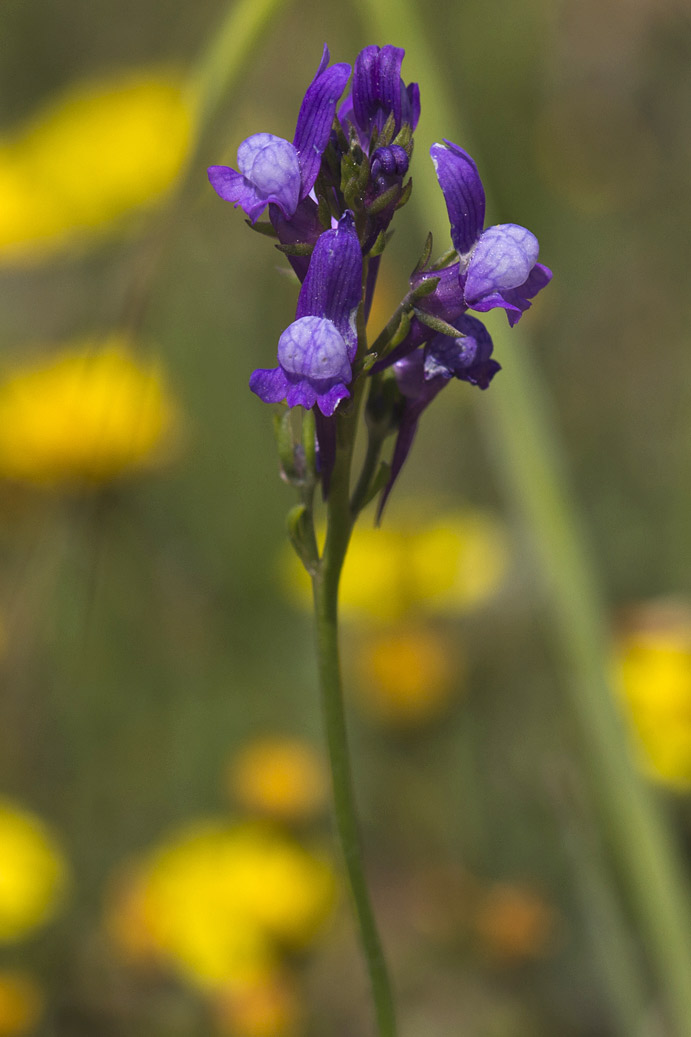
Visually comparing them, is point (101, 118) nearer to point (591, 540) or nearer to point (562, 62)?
point (562, 62)

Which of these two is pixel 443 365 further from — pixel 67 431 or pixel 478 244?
pixel 67 431

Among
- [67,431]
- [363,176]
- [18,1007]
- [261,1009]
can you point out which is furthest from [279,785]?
[363,176]

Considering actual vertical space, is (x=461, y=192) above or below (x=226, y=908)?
above

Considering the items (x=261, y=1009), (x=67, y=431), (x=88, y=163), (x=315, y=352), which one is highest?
(x=88, y=163)

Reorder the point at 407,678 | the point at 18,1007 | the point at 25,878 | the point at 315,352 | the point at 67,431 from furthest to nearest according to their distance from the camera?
the point at 67,431, the point at 407,678, the point at 25,878, the point at 18,1007, the point at 315,352

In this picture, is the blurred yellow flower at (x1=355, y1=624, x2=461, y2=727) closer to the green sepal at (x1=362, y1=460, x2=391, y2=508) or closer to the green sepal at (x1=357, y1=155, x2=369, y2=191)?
the green sepal at (x1=362, y1=460, x2=391, y2=508)

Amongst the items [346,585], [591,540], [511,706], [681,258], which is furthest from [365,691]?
[681,258]

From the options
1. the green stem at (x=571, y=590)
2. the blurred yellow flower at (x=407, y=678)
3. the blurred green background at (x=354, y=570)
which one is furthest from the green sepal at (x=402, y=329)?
the blurred yellow flower at (x=407, y=678)

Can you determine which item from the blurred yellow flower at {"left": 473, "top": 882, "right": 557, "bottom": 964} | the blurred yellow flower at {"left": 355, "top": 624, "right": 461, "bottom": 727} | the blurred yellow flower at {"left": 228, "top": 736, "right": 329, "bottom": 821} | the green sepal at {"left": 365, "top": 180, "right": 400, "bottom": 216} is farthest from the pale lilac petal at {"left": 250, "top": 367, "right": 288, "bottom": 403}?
the blurred yellow flower at {"left": 355, "top": 624, "right": 461, "bottom": 727}
